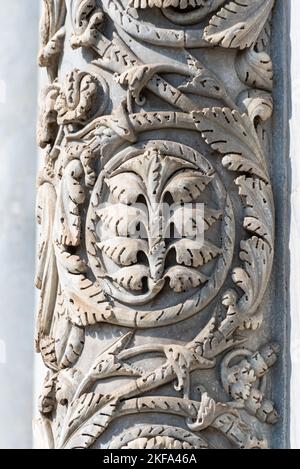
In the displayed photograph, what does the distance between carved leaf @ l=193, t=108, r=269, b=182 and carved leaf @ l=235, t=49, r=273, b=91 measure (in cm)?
6

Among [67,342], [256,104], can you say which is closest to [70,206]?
[67,342]

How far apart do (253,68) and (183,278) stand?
0.35m

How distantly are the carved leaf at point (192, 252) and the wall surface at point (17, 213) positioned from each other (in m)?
→ 0.45

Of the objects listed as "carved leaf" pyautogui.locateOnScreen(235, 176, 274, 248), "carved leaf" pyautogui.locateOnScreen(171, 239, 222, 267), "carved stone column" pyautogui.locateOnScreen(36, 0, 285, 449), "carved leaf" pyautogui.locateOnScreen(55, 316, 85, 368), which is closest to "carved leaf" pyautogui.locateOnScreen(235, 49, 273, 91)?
"carved stone column" pyautogui.locateOnScreen(36, 0, 285, 449)

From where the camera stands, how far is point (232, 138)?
254 centimetres

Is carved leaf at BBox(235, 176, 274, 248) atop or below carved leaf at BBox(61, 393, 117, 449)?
atop

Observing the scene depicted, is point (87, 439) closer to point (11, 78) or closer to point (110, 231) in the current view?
point (110, 231)

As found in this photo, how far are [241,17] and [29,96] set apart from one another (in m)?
0.50

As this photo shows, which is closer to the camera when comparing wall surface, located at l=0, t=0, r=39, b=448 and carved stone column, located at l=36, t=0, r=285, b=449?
carved stone column, located at l=36, t=0, r=285, b=449

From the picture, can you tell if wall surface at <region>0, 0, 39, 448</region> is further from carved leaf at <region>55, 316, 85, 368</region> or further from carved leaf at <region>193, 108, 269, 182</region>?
carved leaf at <region>193, 108, 269, 182</region>

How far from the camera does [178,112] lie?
2.53 m

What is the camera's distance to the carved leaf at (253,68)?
2.58 metres

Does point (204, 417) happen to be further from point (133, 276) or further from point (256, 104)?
point (256, 104)

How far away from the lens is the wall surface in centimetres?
283
